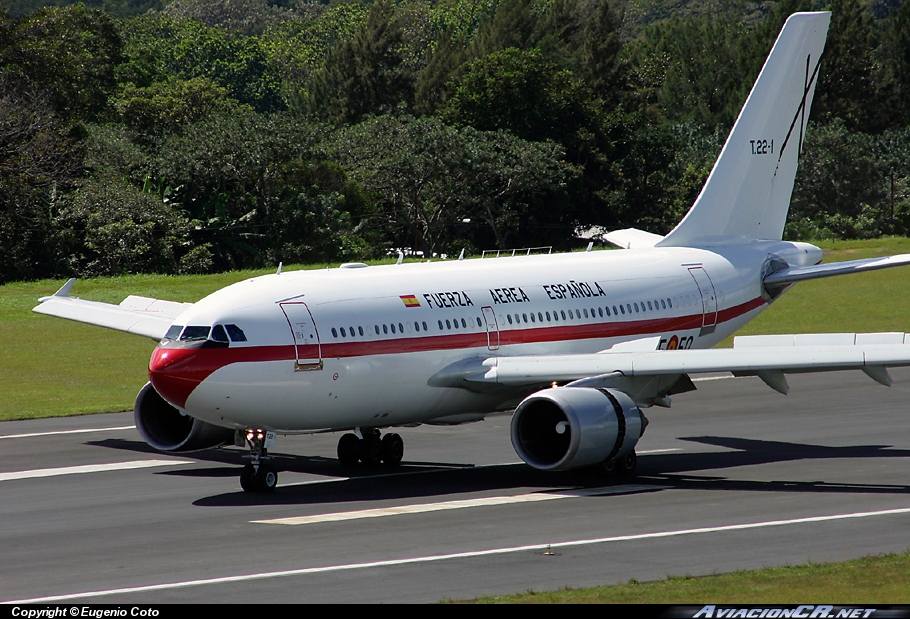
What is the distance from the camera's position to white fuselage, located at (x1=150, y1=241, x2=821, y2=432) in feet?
82.6

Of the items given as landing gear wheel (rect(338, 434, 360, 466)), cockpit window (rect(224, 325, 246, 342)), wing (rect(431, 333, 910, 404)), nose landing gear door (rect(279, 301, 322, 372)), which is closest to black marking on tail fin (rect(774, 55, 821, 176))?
wing (rect(431, 333, 910, 404))

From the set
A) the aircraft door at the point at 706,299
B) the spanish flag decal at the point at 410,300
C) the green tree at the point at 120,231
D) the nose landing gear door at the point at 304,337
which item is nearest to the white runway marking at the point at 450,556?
the nose landing gear door at the point at 304,337

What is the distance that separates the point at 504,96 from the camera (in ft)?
320

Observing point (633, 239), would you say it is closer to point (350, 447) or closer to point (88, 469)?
point (350, 447)

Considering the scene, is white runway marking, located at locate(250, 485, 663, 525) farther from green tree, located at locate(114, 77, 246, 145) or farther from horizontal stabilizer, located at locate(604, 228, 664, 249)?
green tree, located at locate(114, 77, 246, 145)

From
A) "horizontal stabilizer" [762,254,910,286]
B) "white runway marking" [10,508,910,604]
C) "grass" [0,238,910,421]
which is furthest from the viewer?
"grass" [0,238,910,421]

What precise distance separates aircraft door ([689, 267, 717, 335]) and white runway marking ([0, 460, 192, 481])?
14413 mm

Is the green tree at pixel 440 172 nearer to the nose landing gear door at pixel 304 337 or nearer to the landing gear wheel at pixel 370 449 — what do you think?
the landing gear wheel at pixel 370 449

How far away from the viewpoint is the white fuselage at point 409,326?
25188 millimetres

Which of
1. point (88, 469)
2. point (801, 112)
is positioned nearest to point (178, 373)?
point (88, 469)

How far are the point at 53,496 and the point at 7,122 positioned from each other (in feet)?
173

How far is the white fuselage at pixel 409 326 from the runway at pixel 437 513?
1869 millimetres
